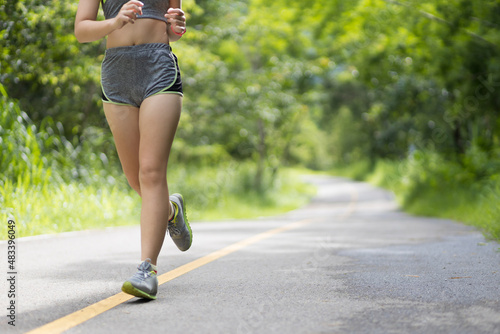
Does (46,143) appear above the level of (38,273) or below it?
above

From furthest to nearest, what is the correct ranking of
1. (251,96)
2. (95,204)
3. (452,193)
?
(251,96), (452,193), (95,204)

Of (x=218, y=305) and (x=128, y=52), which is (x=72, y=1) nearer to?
(x=128, y=52)

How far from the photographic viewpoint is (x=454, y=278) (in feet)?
14.9

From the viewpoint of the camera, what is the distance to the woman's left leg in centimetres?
394

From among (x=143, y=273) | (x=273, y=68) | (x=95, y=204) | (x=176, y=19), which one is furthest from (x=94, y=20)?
(x=273, y=68)

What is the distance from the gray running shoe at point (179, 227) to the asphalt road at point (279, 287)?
28 cm

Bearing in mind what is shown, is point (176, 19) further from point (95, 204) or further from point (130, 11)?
point (95, 204)

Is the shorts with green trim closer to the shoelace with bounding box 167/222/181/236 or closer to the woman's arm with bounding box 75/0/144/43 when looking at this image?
the woman's arm with bounding box 75/0/144/43

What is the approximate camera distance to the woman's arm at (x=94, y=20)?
3.79 meters

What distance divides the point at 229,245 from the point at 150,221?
3198 millimetres

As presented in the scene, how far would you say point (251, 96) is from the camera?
18453 mm

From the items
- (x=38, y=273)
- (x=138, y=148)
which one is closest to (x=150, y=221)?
(x=138, y=148)

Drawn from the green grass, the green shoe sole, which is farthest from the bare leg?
the green grass

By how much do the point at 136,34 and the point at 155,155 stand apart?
2.48ft
